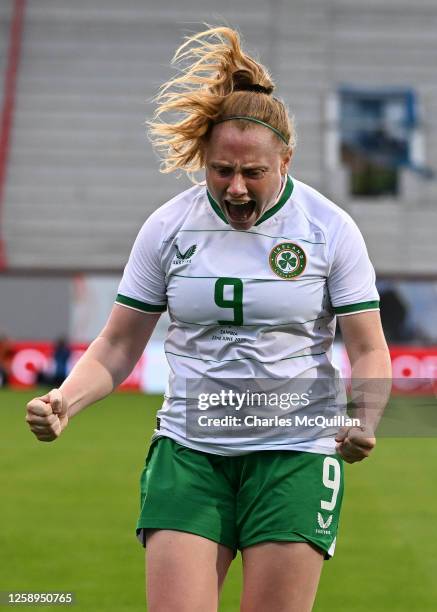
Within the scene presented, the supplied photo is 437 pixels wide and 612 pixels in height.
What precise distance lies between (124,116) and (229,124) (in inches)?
854

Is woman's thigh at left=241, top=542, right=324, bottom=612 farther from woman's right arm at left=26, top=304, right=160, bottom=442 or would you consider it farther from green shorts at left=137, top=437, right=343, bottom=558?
woman's right arm at left=26, top=304, right=160, bottom=442

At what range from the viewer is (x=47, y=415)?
311 centimetres

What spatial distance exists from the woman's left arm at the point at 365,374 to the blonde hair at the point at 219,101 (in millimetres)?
557

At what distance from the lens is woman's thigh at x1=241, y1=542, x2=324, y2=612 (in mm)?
3223

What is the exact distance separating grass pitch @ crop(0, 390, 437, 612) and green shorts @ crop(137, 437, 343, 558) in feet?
1.44

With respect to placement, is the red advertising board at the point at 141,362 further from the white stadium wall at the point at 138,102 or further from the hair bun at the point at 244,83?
the hair bun at the point at 244,83

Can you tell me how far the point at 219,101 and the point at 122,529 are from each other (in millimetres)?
5166

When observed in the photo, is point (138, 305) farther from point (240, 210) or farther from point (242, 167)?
point (242, 167)

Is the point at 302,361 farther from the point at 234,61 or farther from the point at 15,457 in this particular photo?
the point at 15,457

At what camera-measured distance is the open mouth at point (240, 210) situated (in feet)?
10.8

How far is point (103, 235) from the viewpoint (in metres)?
23.1

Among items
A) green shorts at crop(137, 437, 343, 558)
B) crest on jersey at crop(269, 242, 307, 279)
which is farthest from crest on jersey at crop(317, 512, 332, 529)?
crest on jersey at crop(269, 242, 307, 279)

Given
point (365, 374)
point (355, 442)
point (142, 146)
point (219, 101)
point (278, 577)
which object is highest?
point (142, 146)

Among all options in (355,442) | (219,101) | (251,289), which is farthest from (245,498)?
(219,101)
